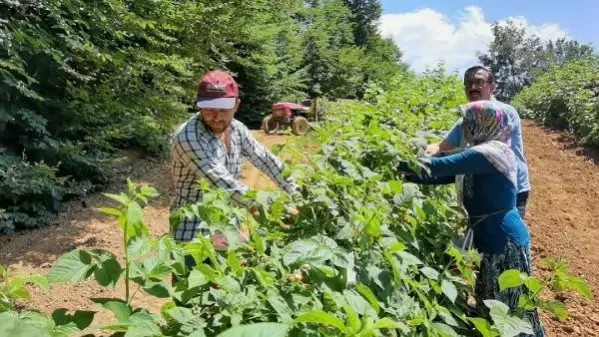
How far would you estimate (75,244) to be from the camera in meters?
6.34

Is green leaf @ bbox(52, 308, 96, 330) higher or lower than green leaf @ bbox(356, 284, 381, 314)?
higher

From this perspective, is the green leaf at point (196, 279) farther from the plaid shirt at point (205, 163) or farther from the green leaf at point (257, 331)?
the plaid shirt at point (205, 163)

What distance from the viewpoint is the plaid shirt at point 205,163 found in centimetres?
230

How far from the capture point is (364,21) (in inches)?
1444

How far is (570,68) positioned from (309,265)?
2357 cm

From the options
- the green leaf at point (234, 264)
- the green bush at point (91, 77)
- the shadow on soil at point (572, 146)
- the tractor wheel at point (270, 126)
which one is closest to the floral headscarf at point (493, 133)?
the green leaf at point (234, 264)

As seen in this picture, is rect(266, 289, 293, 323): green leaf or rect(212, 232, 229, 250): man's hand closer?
rect(266, 289, 293, 323): green leaf

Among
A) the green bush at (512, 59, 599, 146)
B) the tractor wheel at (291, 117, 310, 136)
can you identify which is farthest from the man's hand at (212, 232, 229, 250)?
the green bush at (512, 59, 599, 146)

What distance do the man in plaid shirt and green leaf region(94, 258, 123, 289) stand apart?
3.07 ft

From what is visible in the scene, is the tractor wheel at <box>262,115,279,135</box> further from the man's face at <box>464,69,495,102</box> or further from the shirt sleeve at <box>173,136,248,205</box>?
the shirt sleeve at <box>173,136,248,205</box>

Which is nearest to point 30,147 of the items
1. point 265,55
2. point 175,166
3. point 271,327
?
point 175,166

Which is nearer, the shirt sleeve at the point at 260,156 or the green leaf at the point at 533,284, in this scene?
the green leaf at the point at 533,284

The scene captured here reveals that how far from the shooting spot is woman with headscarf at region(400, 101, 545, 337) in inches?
102

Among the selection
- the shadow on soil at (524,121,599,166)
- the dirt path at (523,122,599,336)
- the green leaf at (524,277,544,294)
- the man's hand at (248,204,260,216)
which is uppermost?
the man's hand at (248,204,260,216)
